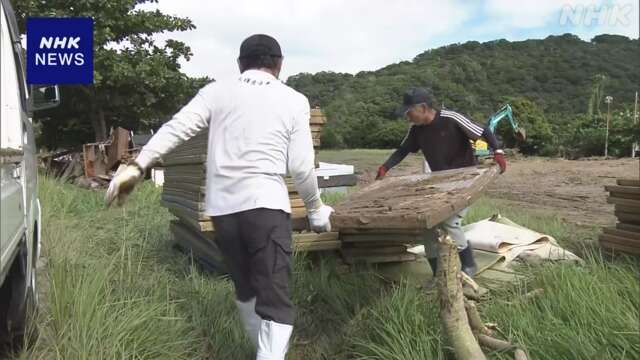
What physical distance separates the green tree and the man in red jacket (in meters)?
10.1

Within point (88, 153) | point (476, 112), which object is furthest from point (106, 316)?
point (476, 112)

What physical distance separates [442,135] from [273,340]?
10.0ft

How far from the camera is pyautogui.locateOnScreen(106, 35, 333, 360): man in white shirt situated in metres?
3.31

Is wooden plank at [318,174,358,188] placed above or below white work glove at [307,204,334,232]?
below

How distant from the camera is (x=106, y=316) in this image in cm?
394

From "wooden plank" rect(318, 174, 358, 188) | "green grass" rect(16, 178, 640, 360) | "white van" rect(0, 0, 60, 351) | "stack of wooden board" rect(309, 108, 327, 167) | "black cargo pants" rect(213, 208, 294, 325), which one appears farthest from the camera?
"wooden plank" rect(318, 174, 358, 188)

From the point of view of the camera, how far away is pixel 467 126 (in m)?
5.62

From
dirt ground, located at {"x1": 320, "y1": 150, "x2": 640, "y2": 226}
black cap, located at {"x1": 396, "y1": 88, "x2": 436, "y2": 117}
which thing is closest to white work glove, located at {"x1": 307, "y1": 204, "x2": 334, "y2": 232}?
black cap, located at {"x1": 396, "y1": 88, "x2": 436, "y2": 117}

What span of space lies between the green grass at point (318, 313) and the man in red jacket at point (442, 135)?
3.42ft

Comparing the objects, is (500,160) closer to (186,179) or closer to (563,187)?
(186,179)

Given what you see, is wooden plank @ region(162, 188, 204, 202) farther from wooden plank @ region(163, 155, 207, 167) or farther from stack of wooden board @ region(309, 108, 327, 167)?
stack of wooden board @ region(309, 108, 327, 167)

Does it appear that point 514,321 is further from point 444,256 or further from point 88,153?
point 88,153

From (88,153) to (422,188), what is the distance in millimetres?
10768

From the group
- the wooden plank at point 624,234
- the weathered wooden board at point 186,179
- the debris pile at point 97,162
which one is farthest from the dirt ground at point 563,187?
the debris pile at point 97,162
